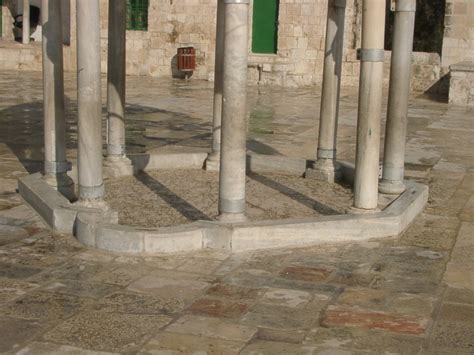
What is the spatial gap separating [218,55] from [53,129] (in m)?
2.31

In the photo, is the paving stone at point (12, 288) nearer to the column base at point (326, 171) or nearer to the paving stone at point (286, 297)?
the paving stone at point (286, 297)

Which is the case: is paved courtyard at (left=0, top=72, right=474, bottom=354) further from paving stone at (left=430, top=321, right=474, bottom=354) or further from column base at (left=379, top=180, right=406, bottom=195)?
column base at (left=379, top=180, right=406, bottom=195)

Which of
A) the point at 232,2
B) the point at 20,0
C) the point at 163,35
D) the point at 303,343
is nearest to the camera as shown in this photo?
the point at 303,343

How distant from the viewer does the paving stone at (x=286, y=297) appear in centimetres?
591

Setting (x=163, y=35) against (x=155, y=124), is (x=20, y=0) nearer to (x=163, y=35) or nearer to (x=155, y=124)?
(x=163, y=35)

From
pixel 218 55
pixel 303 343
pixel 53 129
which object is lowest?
pixel 303 343

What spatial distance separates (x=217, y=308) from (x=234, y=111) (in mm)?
1975

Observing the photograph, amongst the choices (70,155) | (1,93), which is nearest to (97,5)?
(70,155)

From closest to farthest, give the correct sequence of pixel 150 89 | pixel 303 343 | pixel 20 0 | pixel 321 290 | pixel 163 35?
pixel 303 343
pixel 321 290
pixel 150 89
pixel 163 35
pixel 20 0

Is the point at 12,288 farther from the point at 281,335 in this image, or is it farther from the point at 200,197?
the point at 200,197

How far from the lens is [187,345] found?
5.12 m

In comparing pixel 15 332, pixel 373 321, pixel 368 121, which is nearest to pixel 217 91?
pixel 368 121

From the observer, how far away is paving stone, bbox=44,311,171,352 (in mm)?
5109

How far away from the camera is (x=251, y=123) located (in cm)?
1580
